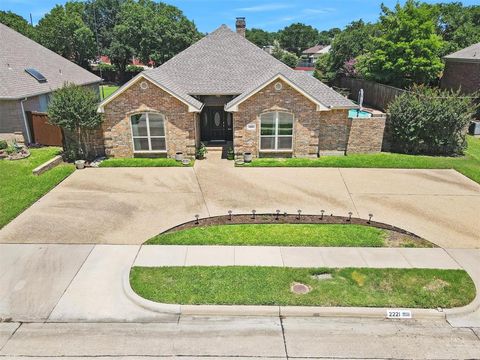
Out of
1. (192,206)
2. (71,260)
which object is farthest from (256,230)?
(71,260)

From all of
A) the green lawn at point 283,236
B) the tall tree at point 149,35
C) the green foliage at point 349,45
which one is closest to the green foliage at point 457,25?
the green foliage at point 349,45

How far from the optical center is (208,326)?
26.1ft

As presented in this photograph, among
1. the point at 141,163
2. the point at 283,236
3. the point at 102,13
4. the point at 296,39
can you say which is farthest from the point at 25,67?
the point at 296,39

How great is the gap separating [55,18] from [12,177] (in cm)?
5204

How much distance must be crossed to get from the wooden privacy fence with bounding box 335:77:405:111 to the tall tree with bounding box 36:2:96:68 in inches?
1664

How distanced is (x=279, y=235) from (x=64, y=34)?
2391 inches

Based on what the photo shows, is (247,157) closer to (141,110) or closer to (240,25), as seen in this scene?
(141,110)

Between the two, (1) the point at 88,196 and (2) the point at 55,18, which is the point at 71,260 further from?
(2) the point at 55,18

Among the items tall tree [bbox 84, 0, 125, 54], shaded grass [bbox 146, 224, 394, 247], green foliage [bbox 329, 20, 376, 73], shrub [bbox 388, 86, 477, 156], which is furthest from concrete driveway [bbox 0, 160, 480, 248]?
tall tree [bbox 84, 0, 125, 54]

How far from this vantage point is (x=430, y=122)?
1992 cm

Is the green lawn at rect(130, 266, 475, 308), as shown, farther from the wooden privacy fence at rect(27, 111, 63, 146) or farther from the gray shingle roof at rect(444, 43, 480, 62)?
the gray shingle roof at rect(444, 43, 480, 62)

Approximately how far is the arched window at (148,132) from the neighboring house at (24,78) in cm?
658

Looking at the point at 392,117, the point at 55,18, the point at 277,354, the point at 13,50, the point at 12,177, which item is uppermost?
the point at 55,18

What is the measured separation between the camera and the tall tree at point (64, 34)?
57438mm
